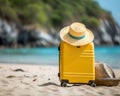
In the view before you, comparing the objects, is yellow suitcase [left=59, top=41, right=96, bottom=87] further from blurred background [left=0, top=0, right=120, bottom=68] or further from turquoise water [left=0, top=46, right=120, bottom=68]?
blurred background [left=0, top=0, right=120, bottom=68]

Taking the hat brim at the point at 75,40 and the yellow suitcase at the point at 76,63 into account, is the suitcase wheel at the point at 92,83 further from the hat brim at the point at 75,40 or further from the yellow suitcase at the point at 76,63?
the hat brim at the point at 75,40

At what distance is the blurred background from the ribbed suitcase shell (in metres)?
44.6

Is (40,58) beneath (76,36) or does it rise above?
above

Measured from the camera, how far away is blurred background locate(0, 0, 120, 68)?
75.4 meters

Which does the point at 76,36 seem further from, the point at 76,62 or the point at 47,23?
the point at 47,23

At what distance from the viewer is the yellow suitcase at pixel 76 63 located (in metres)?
7.23

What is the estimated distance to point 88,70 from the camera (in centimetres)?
730

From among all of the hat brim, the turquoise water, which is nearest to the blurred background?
the turquoise water

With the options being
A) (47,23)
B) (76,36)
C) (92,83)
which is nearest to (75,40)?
(76,36)

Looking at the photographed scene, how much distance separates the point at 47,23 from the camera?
318ft

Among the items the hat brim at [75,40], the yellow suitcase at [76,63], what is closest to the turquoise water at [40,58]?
the hat brim at [75,40]

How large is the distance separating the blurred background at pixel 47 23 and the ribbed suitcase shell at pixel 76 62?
146ft

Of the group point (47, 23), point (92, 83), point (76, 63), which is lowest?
point (92, 83)

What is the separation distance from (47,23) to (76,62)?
89949 mm
